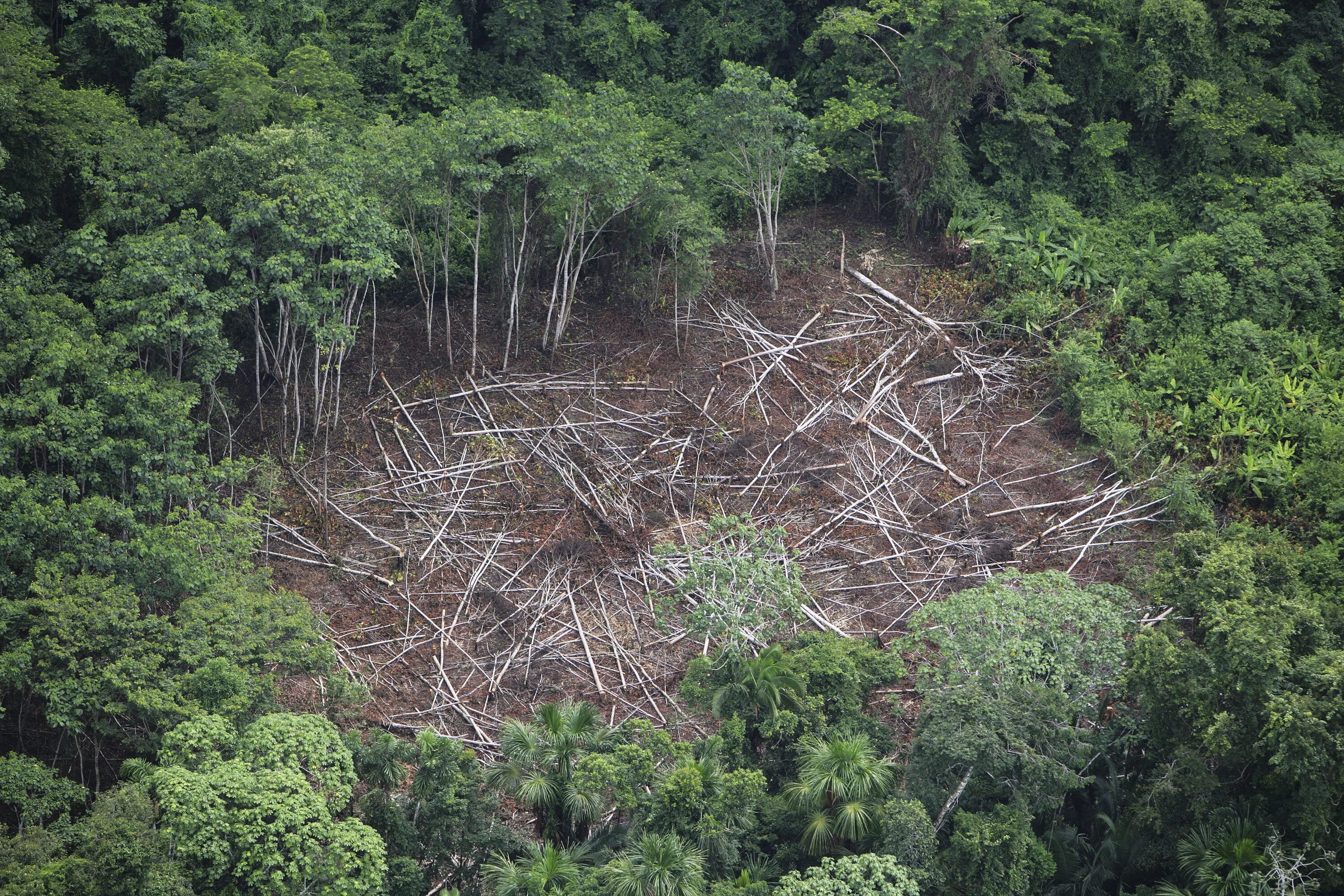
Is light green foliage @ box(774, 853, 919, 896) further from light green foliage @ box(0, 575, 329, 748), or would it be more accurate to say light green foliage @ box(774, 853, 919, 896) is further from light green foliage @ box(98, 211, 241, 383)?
light green foliage @ box(98, 211, 241, 383)

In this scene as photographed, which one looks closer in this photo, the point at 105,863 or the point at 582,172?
the point at 105,863

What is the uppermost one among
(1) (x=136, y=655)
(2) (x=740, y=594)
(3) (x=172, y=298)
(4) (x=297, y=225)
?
(4) (x=297, y=225)

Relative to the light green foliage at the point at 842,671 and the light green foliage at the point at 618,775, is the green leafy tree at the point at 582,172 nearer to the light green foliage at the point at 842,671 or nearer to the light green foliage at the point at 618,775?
the light green foliage at the point at 842,671

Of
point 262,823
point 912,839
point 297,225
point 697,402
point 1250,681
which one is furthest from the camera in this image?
point 697,402

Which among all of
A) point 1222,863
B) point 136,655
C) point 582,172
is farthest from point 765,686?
point 582,172

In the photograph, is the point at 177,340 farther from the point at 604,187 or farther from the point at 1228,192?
the point at 1228,192

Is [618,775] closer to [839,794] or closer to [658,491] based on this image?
[839,794]

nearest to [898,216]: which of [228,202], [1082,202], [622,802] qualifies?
[1082,202]
